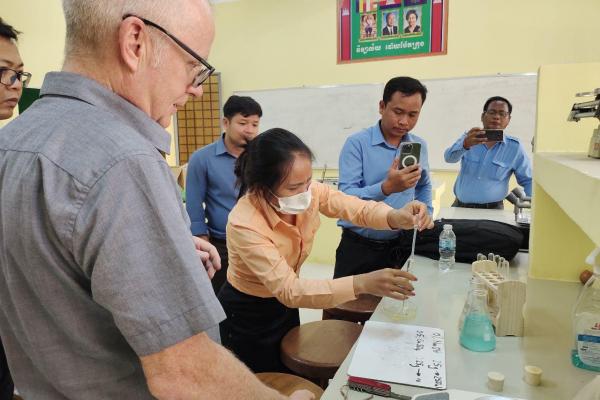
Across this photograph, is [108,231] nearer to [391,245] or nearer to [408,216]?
[408,216]

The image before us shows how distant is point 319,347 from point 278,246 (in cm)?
36

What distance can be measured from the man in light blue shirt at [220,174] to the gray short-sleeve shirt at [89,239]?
5.86 ft

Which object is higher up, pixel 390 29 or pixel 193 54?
pixel 390 29

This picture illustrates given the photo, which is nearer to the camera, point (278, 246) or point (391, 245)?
point (278, 246)

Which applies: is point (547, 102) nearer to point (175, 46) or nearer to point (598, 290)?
point (598, 290)

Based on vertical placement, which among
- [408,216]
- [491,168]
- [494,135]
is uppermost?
[494,135]

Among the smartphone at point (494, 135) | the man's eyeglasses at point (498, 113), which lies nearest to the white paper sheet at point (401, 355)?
the smartphone at point (494, 135)

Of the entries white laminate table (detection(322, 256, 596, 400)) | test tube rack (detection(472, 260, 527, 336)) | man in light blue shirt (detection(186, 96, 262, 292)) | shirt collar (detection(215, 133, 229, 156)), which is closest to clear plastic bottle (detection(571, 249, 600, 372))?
white laminate table (detection(322, 256, 596, 400))

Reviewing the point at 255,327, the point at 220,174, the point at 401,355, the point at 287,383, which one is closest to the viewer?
the point at 401,355

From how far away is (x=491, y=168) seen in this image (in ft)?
9.33

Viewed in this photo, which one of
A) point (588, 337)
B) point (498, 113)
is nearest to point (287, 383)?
point (588, 337)

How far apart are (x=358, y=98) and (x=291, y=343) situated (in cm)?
322

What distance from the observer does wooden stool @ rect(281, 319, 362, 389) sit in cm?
124

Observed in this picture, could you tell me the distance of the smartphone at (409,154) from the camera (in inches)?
71.5
